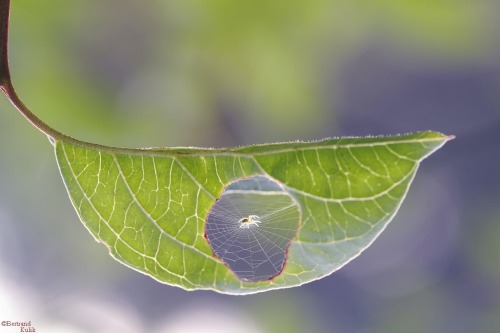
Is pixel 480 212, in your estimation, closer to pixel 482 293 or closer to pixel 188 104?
pixel 482 293

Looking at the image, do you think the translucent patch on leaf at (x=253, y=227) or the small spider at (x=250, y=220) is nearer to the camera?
the translucent patch on leaf at (x=253, y=227)

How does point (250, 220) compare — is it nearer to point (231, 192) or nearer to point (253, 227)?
point (253, 227)

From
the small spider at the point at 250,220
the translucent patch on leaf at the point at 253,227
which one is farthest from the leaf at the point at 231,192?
the small spider at the point at 250,220

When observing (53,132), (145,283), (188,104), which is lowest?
(53,132)

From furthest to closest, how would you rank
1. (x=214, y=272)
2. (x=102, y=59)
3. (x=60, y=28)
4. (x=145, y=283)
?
(x=145, y=283)
(x=102, y=59)
(x=60, y=28)
(x=214, y=272)

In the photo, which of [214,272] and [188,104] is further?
[188,104]

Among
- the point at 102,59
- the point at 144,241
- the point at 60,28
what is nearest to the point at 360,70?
the point at 102,59

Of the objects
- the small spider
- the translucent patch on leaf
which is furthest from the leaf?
the small spider

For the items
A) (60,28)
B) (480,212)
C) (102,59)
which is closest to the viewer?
(60,28)

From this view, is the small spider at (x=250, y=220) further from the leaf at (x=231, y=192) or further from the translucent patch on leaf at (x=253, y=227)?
the leaf at (x=231, y=192)
